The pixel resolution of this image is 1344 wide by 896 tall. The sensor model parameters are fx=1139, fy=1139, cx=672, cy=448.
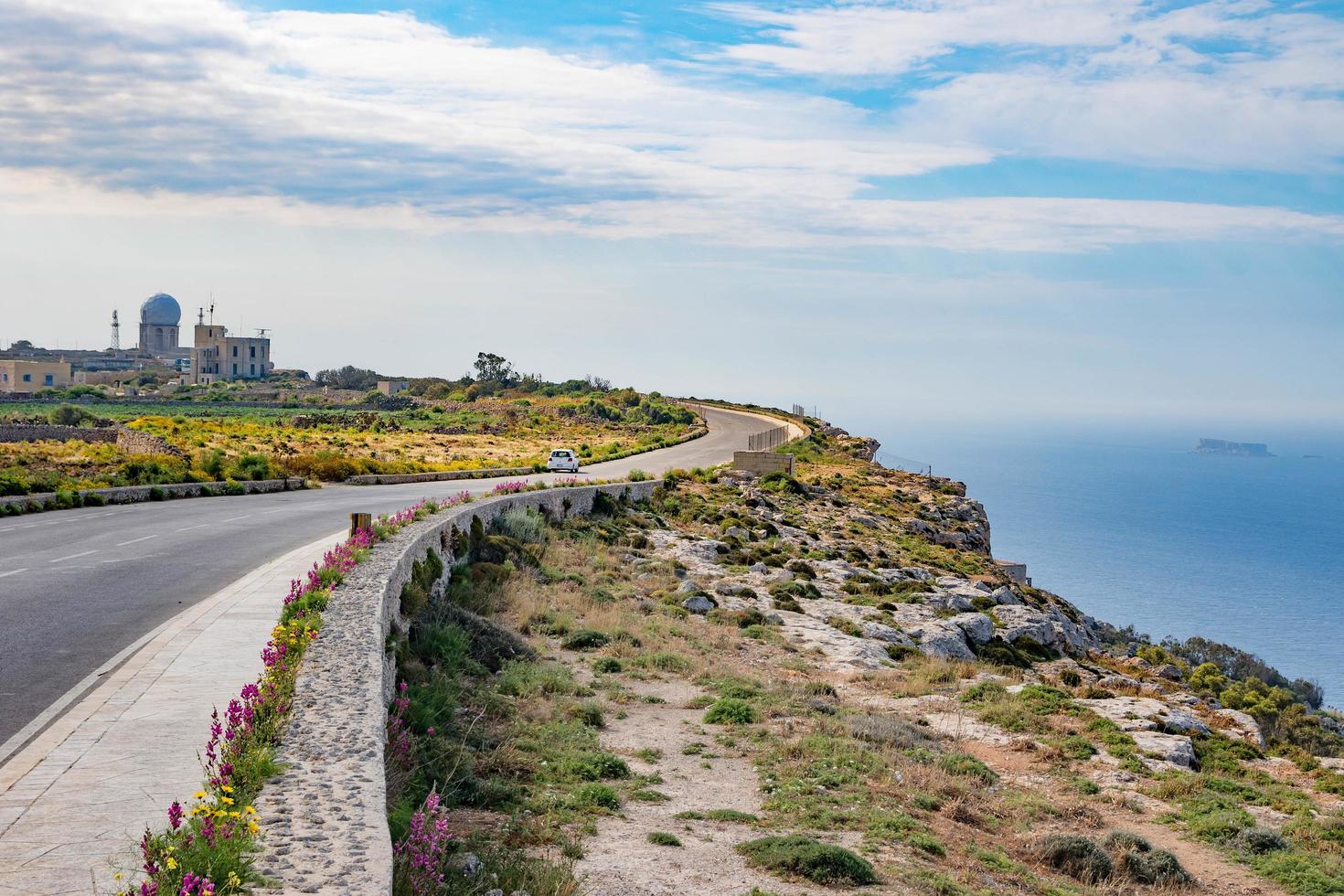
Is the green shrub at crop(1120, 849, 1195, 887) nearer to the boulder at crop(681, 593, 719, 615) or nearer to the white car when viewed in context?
the boulder at crop(681, 593, 719, 615)

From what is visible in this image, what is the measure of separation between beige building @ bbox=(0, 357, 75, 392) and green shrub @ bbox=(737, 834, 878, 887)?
153720 mm

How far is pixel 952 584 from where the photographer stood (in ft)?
113

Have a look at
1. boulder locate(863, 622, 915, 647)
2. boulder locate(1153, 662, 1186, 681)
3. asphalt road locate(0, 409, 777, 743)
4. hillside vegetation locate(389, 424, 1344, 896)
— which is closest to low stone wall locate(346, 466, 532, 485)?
asphalt road locate(0, 409, 777, 743)

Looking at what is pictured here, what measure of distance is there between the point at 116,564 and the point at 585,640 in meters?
8.40

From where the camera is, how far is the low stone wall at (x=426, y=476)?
43469 millimetres

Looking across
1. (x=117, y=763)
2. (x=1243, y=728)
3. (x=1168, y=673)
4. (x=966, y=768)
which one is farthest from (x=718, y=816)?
(x=1168, y=673)

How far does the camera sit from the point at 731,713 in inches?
628

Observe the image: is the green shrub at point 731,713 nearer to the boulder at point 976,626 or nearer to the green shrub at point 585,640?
the green shrub at point 585,640

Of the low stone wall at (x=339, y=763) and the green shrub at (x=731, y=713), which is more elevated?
the low stone wall at (x=339, y=763)

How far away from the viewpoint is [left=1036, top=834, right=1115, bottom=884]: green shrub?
464 inches

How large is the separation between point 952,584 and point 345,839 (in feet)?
97.6

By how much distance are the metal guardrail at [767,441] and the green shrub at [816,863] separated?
5396 centimetres

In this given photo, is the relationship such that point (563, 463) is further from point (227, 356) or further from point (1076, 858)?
point (227, 356)

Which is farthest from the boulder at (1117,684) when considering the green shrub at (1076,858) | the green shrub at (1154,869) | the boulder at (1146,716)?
the green shrub at (1076,858)
